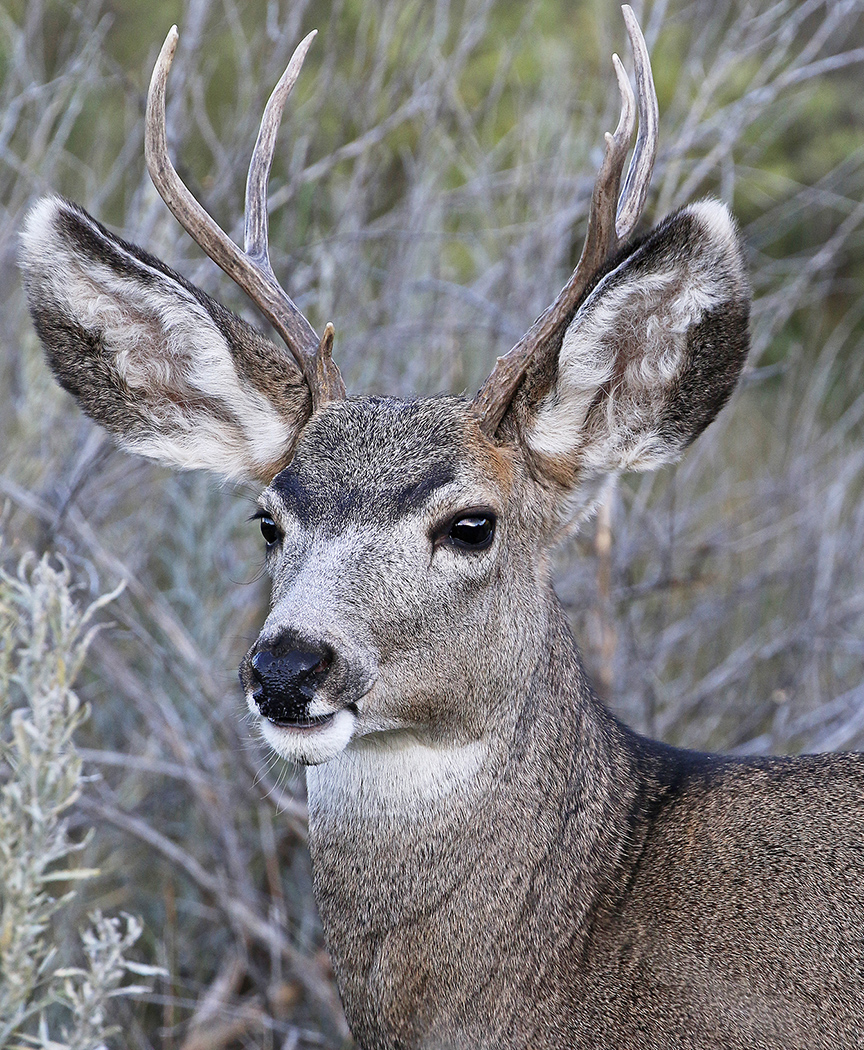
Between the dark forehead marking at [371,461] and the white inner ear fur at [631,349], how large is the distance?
29 centimetres

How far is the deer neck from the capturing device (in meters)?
3.11

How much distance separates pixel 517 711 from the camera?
325 cm

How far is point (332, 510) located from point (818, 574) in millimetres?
3763

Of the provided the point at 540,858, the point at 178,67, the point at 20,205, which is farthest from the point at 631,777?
the point at 20,205

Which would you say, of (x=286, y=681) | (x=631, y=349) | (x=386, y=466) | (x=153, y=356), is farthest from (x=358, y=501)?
(x=153, y=356)

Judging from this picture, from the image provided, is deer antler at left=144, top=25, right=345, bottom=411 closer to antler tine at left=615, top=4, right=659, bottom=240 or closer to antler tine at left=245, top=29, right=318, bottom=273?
antler tine at left=245, top=29, right=318, bottom=273

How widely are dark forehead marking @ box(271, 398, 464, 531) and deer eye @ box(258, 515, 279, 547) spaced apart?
0.10m

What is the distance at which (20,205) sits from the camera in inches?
229

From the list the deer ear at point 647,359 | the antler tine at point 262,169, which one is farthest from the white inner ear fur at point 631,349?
the antler tine at point 262,169

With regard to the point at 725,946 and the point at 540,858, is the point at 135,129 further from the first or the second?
the point at 725,946

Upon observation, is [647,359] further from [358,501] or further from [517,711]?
[517,711]

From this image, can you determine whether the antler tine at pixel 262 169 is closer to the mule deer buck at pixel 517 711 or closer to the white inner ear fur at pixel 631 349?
the mule deer buck at pixel 517 711

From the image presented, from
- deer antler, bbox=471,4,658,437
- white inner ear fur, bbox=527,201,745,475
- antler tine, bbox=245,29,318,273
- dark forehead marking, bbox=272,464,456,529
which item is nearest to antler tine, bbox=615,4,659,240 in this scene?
deer antler, bbox=471,4,658,437

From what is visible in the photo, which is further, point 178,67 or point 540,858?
point 178,67
